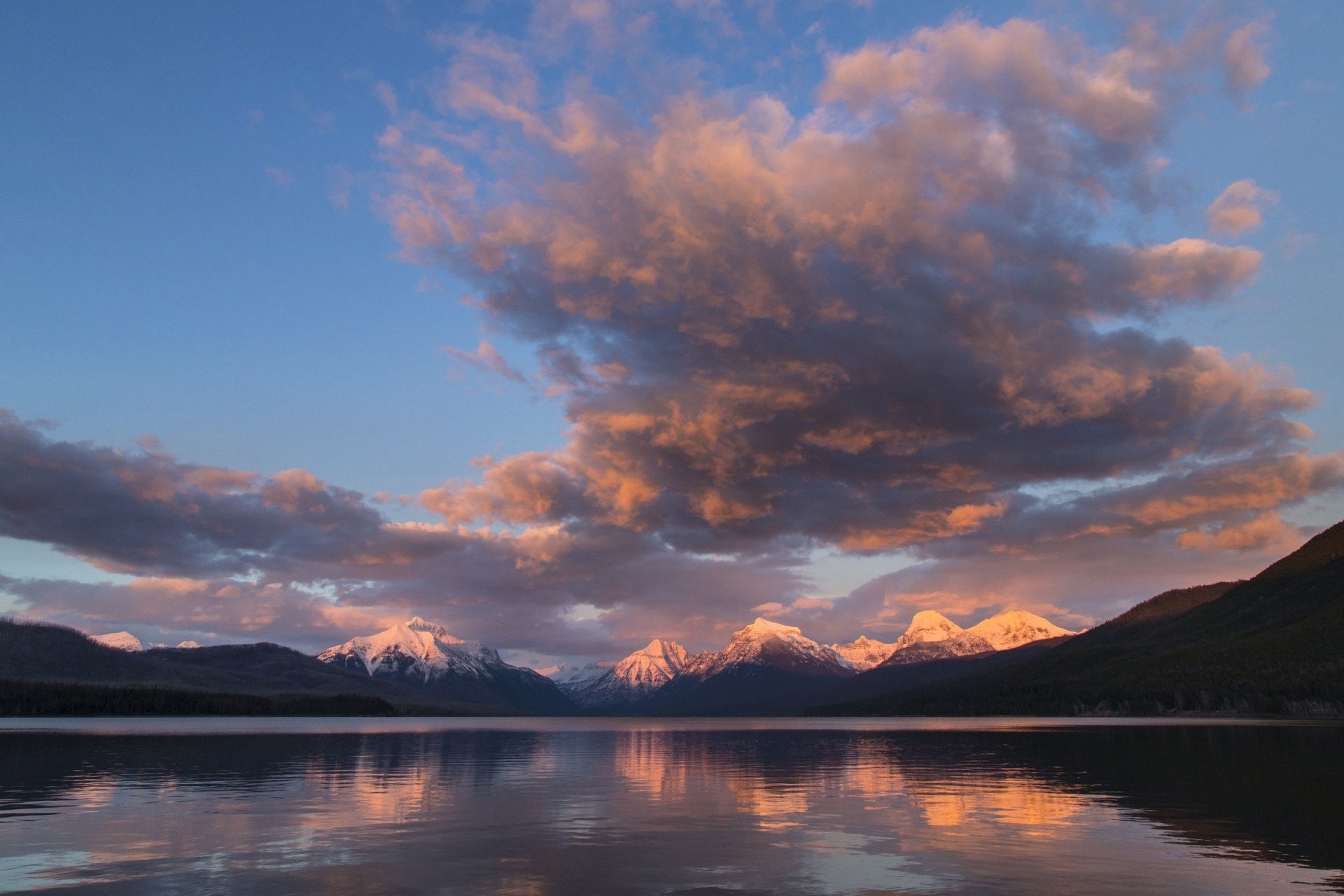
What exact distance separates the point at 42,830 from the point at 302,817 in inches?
452

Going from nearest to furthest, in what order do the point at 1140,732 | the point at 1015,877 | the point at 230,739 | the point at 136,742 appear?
the point at 1015,877, the point at 136,742, the point at 230,739, the point at 1140,732

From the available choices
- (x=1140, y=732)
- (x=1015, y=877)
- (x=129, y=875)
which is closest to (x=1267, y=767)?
(x=1015, y=877)

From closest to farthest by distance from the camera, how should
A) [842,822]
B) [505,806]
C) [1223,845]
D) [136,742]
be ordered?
[1223,845] → [842,822] → [505,806] → [136,742]

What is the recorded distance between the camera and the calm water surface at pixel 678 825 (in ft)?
101

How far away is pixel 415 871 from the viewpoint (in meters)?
32.2

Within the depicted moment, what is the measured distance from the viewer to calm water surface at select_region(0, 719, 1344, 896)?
30.7 metres

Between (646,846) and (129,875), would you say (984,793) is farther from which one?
(129,875)

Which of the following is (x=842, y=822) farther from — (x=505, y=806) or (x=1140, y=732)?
(x=1140, y=732)

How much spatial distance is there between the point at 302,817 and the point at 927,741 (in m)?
124

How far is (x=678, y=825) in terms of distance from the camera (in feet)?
148

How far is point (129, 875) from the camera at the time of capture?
103 ft

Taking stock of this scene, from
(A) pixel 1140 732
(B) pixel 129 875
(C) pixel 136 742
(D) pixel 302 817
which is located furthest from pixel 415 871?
(A) pixel 1140 732

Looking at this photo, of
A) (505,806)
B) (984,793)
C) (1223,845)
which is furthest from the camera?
(984,793)

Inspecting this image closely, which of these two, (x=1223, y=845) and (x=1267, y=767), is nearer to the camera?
(x=1223, y=845)
